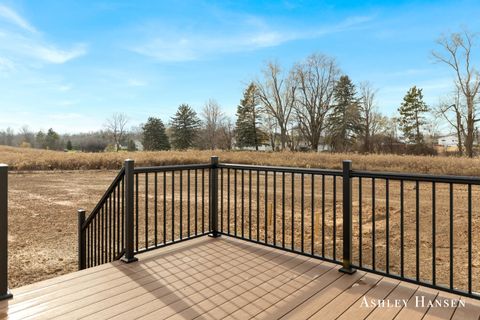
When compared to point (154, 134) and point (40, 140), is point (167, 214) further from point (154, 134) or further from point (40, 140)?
point (40, 140)

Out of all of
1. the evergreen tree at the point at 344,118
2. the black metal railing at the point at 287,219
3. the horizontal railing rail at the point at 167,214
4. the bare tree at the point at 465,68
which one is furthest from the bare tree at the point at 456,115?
the horizontal railing rail at the point at 167,214

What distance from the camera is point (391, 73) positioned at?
26750 millimetres

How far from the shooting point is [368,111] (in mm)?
29547

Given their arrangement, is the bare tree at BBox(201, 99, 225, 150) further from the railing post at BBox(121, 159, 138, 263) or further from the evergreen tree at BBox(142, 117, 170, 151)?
the railing post at BBox(121, 159, 138, 263)

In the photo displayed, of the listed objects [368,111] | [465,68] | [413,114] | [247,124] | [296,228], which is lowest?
[296,228]

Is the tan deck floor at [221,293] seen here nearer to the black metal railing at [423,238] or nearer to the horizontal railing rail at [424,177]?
the black metal railing at [423,238]

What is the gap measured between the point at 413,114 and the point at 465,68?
732cm

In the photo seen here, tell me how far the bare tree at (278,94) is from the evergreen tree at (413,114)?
1058 centimetres

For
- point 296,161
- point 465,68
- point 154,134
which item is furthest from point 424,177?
point 154,134

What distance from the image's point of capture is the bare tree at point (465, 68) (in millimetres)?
20422

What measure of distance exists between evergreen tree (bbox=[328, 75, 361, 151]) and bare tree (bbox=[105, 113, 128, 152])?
3019 cm

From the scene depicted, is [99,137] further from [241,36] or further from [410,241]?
[410,241]

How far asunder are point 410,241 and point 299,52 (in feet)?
86.4

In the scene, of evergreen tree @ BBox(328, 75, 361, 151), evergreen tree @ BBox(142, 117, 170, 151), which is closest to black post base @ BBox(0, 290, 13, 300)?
evergreen tree @ BBox(328, 75, 361, 151)
